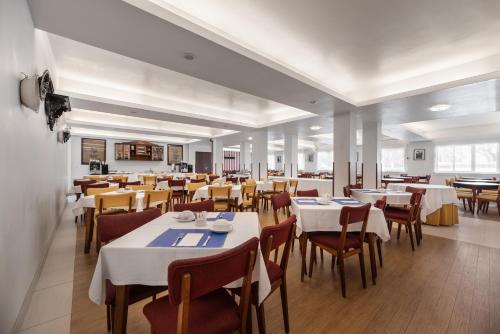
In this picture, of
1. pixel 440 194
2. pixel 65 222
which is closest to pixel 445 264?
pixel 440 194

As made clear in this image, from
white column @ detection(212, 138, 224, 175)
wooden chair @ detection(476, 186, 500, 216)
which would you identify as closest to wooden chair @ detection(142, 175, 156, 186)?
white column @ detection(212, 138, 224, 175)

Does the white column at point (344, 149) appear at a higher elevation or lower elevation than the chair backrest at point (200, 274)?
higher

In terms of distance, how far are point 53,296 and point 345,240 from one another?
9.01 feet

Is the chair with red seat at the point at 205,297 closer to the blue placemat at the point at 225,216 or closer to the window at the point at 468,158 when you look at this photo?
the blue placemat at the point at 225,216

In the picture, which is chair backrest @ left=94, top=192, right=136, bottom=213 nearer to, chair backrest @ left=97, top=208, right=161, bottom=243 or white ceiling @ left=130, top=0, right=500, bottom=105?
chair backrest @ left=97, top=208, right=161, bottom=243

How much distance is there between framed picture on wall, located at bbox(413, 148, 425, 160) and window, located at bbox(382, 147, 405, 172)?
0.85 metres

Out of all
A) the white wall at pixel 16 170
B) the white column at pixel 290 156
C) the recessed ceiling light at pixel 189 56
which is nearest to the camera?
the white wall at pixel 16 170

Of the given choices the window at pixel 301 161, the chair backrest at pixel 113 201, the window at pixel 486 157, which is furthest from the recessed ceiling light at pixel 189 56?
the window at pixel 301 161

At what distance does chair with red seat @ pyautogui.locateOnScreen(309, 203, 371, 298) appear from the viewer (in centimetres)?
202

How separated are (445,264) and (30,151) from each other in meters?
4.75

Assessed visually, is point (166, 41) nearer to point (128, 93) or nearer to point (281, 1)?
point (281, 1)

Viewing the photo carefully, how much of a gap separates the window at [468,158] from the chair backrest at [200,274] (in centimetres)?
1290

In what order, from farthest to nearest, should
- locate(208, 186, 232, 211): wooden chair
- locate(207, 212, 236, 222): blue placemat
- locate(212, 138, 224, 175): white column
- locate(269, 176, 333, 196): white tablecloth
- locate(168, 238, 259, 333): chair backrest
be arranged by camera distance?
locate(212, 138, 224, 175): white column
locate(269, 176, 333, 196): white tablecloth
locate(208, 186, 232, 211): wooden chair
locate(207, 212, 236, 222): blue placemat
locate(168, 238, 259, 333): chair backrest

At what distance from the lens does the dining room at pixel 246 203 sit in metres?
1.33
